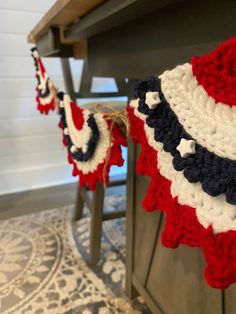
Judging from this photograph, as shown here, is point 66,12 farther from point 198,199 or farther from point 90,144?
point 198,199

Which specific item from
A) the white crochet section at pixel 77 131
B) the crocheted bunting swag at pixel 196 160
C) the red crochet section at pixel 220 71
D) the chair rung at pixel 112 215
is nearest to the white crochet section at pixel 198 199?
the crocheted bunting swag at pixel 196 160

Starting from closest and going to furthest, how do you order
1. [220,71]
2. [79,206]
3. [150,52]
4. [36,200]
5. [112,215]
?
[220,71] → [150,52] → [112,215] → [79,206] → [36,200]

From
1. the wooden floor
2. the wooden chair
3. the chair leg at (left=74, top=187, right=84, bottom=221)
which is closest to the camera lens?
the wooden chair

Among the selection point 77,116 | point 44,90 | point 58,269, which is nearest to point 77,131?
point 77,116

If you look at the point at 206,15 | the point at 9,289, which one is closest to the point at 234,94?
the point at 206,15

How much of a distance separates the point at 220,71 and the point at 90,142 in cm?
44

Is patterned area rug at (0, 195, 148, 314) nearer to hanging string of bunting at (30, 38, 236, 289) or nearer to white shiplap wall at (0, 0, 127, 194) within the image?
white shiplap wall at (0, 0, 127, 194)

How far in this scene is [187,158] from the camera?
0.45m

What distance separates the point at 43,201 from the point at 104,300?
2.92 ft

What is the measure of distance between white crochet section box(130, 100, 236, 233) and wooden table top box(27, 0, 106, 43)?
0.32 m

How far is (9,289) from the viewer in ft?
3.65

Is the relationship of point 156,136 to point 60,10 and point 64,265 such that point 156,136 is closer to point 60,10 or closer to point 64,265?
point 60,10

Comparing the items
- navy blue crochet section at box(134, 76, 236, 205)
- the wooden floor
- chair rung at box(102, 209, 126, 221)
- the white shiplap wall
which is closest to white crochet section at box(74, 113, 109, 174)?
navy blue crochet section at box(134, 76, 236, 205)

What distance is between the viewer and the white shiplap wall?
1.73 metres
